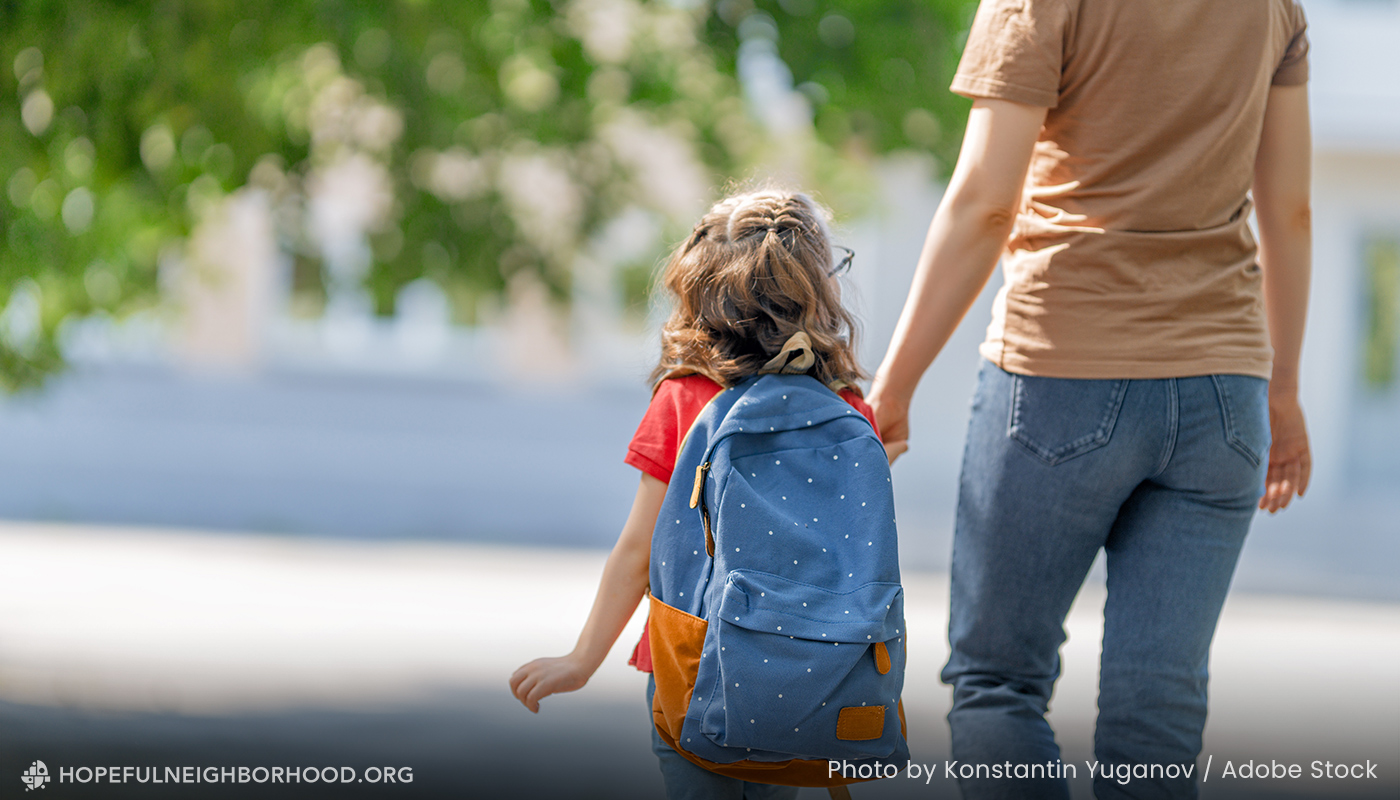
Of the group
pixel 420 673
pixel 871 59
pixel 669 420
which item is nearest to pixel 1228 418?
pixel 669 420

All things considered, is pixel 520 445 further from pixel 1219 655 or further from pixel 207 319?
pixel 1219 655

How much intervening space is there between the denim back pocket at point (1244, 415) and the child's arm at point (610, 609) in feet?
3.11

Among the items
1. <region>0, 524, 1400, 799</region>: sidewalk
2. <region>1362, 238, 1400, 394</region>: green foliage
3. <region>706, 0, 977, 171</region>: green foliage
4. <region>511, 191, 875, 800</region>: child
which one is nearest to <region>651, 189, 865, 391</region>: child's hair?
<region>511, 191, 875, 800</region>: child

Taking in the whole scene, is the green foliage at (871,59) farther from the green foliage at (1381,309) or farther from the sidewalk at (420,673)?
the green foliage at (1381,309)

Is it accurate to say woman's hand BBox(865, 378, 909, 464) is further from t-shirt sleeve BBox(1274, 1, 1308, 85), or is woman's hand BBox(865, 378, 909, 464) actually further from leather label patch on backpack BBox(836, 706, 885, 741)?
t-shirt sleeve BBox(1274, 1, 1308, 85)

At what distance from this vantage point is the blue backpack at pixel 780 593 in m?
1.83

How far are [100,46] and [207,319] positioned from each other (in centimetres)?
1527

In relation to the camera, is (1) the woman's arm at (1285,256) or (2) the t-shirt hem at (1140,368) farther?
(1) the woman's arm at (1285,256)

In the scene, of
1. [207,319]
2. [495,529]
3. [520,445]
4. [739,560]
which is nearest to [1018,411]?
[739,560]

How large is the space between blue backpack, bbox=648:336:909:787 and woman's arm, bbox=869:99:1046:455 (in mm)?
356

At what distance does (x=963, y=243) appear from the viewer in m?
2.24

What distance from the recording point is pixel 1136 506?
87.0 inches

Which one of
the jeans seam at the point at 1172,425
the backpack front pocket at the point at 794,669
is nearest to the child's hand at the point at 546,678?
the backpack front pocket at the point at 794,669

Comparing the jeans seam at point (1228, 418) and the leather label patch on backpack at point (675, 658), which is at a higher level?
the jeans seam at point (1228, 418)
